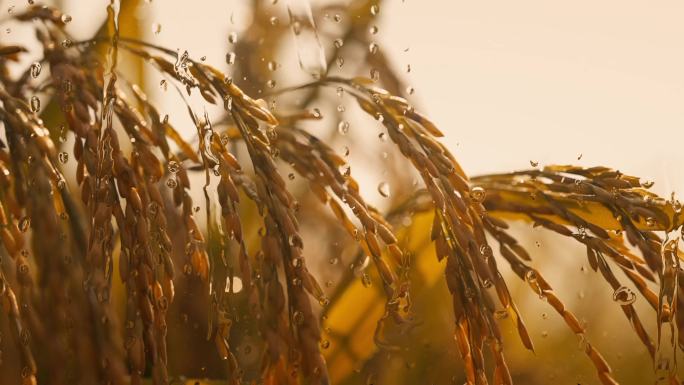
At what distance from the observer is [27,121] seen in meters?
0.52

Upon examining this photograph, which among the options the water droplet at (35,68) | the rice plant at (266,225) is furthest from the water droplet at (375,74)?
the water droplet at (35,68)

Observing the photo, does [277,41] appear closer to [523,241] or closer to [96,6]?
[96,6]

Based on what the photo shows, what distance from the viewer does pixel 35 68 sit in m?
0.58

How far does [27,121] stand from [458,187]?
0.30 metres

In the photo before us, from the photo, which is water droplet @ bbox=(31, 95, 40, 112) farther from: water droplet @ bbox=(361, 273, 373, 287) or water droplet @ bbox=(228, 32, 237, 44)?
water droplet @ bbox=(361, 273, 373, 287)

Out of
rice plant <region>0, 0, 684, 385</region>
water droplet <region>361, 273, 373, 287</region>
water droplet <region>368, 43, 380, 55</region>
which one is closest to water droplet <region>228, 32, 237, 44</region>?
rice plant <region>0, 0, 684, 385</region>

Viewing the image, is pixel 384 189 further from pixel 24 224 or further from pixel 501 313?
pixel 24 224

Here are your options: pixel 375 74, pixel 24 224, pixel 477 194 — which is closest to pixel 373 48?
pixel 375 74

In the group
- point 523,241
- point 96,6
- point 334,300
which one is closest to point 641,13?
point 523,241

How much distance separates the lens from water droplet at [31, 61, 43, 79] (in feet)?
1.91

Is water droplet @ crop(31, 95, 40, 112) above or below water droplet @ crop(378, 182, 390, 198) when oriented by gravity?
above

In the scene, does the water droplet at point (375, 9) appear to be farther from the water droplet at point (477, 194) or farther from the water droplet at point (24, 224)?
the water droplet at point (24, 224)

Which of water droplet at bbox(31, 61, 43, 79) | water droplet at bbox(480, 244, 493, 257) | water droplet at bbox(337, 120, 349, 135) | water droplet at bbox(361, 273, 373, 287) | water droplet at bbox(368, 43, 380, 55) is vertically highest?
water droplet at bbox(31, 61, 43, 79)

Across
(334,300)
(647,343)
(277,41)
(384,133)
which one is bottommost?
(647,343)
